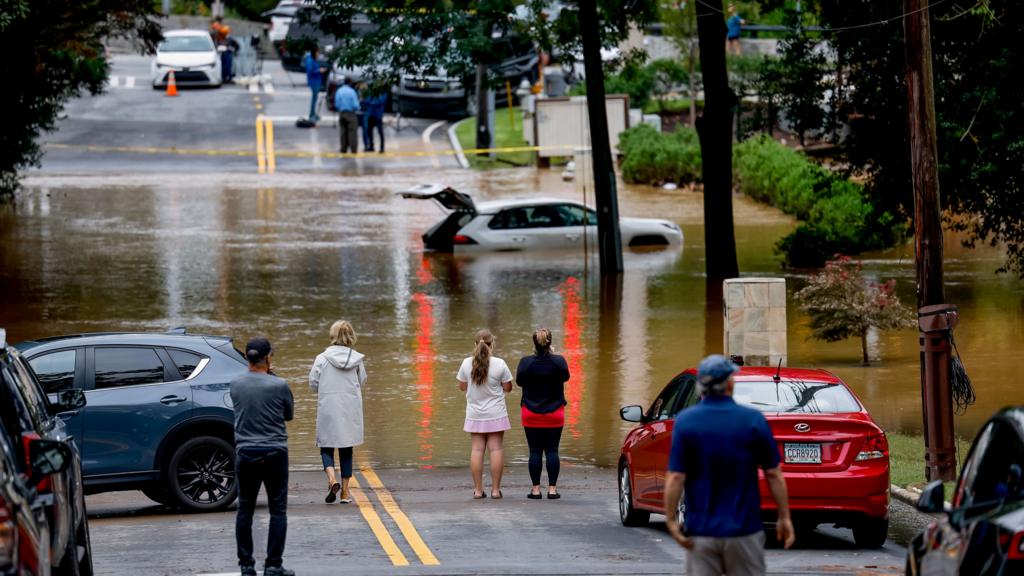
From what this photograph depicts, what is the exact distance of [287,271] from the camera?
31.5 m

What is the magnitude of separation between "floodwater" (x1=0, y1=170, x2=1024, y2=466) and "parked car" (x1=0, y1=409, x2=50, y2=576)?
9.19m

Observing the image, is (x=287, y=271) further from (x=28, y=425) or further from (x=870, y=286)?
(x=28, y=425)

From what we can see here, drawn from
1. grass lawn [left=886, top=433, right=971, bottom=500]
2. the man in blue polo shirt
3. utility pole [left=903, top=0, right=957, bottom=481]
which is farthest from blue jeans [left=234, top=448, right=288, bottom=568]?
utility pole [left=903, top=0, right=957, bottom=481]

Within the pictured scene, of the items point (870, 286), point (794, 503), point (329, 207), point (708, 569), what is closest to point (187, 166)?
point (329, 207)

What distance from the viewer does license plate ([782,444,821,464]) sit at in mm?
12155

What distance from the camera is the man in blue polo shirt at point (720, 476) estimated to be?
771 cm

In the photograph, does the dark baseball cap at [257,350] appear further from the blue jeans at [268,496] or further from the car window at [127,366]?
the car window at [127,366]

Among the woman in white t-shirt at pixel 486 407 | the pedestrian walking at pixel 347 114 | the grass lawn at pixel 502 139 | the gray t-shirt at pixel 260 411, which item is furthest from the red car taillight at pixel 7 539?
the grass lawn at pixel 502 139

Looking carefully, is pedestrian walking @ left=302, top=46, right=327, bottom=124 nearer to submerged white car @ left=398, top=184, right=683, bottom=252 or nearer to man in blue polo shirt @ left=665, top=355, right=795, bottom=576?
submerged white car @ left=398, top=184, right=683, bottom=252

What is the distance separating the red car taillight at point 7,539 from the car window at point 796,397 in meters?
6.52

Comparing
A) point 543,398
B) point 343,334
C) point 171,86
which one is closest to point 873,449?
point 543,398

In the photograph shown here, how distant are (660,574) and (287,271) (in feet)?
69.7

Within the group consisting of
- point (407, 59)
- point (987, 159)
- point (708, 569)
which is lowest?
point (708, 569)

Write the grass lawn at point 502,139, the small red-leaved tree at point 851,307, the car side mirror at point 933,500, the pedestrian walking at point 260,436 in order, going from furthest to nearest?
the grass lawn at point 502,139
the small red-leaved tree at point 851,307
the pedestrian walking at point 260,436
the car side mirror at point 933,500
